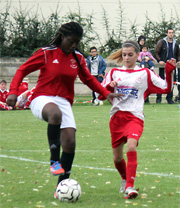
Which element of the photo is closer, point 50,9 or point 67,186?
point 67,186

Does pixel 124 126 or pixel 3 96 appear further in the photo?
pixel 3 96

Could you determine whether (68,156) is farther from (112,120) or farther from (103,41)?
(103,41)

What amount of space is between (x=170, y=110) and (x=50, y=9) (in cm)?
1066

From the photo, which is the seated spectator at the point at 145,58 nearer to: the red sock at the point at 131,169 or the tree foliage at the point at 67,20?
the tree foliage at the point at 67,20

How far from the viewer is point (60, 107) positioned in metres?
6.26

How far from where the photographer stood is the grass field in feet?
19.5

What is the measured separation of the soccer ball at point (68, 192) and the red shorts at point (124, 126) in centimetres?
76

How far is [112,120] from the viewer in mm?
6457

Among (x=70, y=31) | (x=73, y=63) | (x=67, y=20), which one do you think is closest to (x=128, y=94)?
(x=73, y=63)

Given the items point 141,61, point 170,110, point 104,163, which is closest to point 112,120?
point 104,163

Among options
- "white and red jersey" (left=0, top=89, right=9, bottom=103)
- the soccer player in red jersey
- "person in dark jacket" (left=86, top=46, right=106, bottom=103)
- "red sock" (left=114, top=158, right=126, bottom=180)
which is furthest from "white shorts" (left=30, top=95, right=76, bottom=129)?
"person in dark jacket" (left=86, top=46, right=106, bottom=103)

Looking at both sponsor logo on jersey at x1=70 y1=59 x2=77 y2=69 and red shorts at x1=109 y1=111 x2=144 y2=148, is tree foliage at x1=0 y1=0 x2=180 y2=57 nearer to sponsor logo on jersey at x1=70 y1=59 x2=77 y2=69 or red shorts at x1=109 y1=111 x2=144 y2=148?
sponsor logo on jersey at x1=70 y1=59 x2=77 y2=69

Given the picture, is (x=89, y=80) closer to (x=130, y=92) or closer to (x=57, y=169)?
(x=130, y=92)

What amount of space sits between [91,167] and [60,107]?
1940 millimetres
